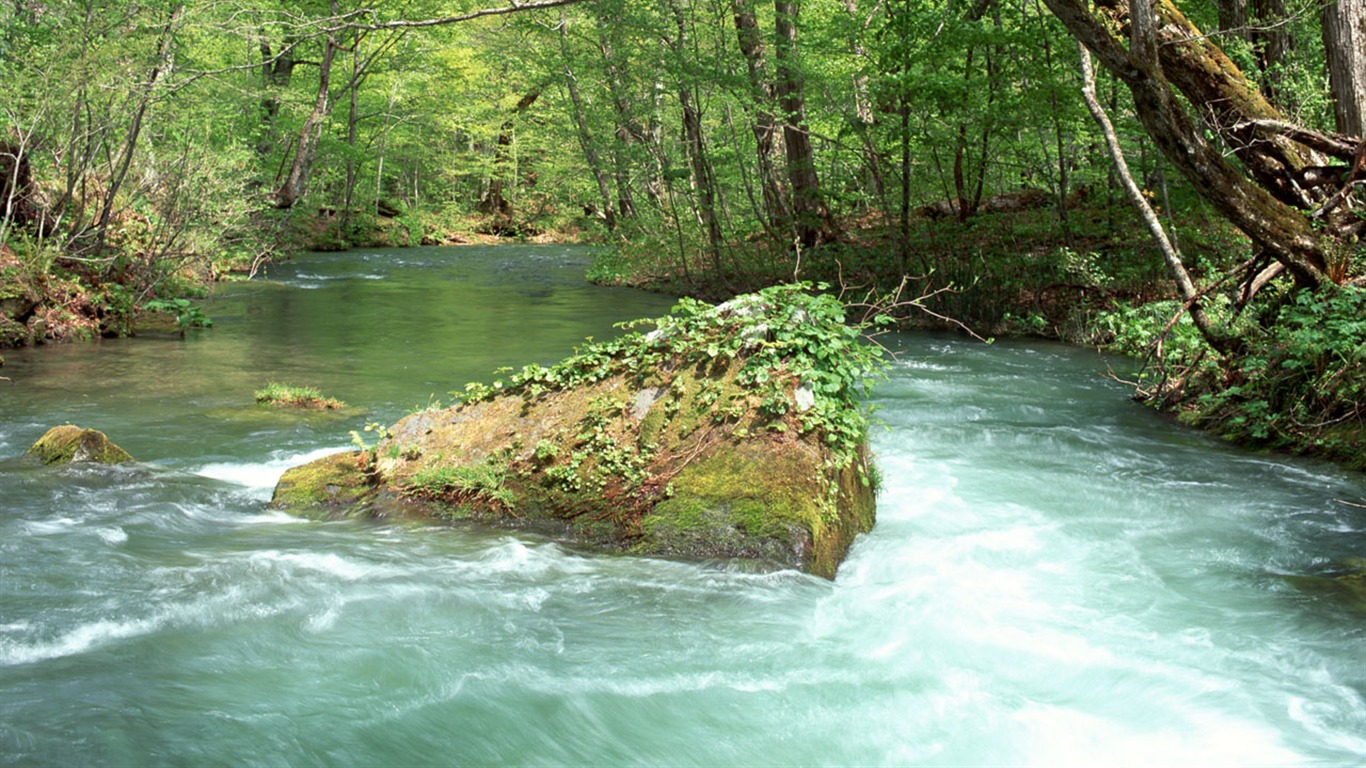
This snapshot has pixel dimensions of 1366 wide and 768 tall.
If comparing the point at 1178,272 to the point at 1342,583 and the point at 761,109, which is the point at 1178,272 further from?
the point at 761,109

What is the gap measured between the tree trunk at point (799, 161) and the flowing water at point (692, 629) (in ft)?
35.1

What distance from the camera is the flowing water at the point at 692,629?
4.35 m

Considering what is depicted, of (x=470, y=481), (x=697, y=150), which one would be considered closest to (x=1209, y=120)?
(x=470, y=481)

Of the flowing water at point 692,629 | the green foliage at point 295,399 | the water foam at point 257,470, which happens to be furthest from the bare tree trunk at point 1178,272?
the green foliage at point 295,399

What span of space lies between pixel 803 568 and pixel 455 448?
8.50 ft

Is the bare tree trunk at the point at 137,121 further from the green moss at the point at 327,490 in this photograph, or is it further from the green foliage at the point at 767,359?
the green foliage at the point at 767,359

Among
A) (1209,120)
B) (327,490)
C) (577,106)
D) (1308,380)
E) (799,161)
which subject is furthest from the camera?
(577,106)

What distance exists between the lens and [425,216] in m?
44.5

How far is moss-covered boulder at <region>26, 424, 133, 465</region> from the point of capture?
25.9 ft


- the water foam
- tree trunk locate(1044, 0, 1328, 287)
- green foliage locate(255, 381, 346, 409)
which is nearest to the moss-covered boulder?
the water foam

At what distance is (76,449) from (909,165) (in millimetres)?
12593

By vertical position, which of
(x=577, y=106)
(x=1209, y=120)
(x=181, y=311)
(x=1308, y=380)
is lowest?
(x=181, y=311)

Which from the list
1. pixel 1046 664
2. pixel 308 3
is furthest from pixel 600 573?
pixel 308 3

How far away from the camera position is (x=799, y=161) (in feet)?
62.5
